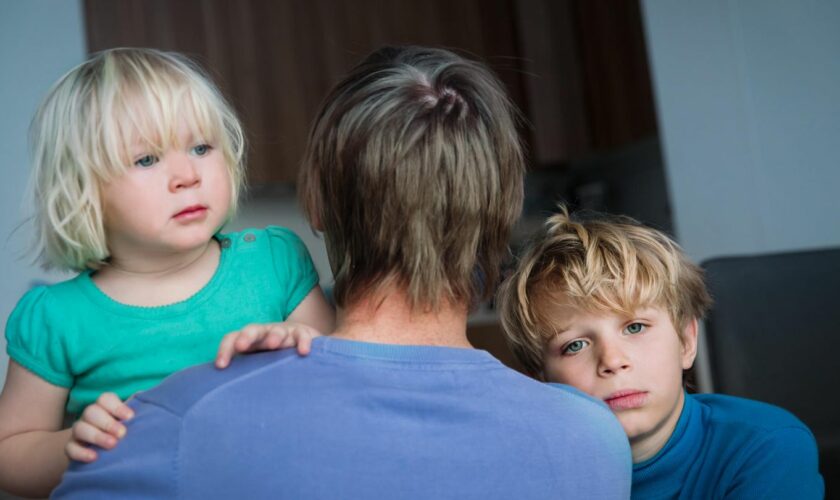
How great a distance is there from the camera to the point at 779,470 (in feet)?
4.07

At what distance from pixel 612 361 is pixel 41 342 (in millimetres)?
726

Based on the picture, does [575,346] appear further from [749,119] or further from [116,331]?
[749,119]

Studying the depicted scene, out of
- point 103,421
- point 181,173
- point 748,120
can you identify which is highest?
point 748,120

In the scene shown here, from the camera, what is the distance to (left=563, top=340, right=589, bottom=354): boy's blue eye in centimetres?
137

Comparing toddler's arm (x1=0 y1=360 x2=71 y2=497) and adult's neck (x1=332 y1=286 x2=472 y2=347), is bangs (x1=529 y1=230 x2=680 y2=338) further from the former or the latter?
toddler's arm (x1=0 y1=360 x2=71 y2=497)

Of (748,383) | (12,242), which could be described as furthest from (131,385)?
(12,242)

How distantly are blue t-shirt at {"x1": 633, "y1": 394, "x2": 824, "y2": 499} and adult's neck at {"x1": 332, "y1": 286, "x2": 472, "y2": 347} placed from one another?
48 centimetres

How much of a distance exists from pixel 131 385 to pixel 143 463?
1.19 feet

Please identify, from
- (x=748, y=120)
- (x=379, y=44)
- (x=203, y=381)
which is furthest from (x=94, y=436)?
(x=379, y=44)

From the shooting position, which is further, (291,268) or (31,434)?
(291,268)

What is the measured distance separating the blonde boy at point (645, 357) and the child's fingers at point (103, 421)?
0.67 m

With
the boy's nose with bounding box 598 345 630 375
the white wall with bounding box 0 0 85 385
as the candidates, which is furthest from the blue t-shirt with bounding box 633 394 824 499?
the white wall with bounding box 0 0 85 385

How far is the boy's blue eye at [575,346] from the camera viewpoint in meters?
1.37

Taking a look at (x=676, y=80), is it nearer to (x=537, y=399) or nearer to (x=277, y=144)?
(x=277, y=144)
